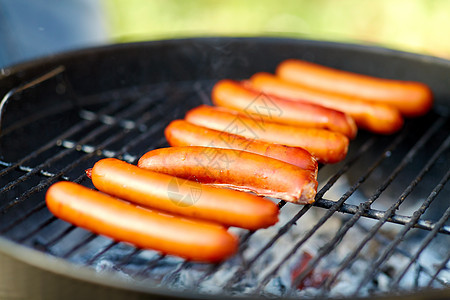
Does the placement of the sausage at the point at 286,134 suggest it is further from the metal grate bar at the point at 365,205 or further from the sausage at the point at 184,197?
the sausage at the point at 184,197

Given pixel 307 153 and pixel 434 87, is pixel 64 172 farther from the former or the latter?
pixel 434 87

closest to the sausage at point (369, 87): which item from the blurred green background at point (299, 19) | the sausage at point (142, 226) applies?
the sausage at point (142, 226)

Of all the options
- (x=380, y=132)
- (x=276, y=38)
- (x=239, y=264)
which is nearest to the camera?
(x=239, y=264)

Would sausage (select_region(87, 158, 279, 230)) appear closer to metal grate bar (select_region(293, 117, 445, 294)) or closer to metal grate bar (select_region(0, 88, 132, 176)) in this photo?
metal grate bar (select_region(293, 117, 445, 294))

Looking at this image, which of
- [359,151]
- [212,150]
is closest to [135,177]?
[212,150]

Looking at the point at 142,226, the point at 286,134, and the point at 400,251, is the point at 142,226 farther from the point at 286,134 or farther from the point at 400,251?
the point at 400,251
